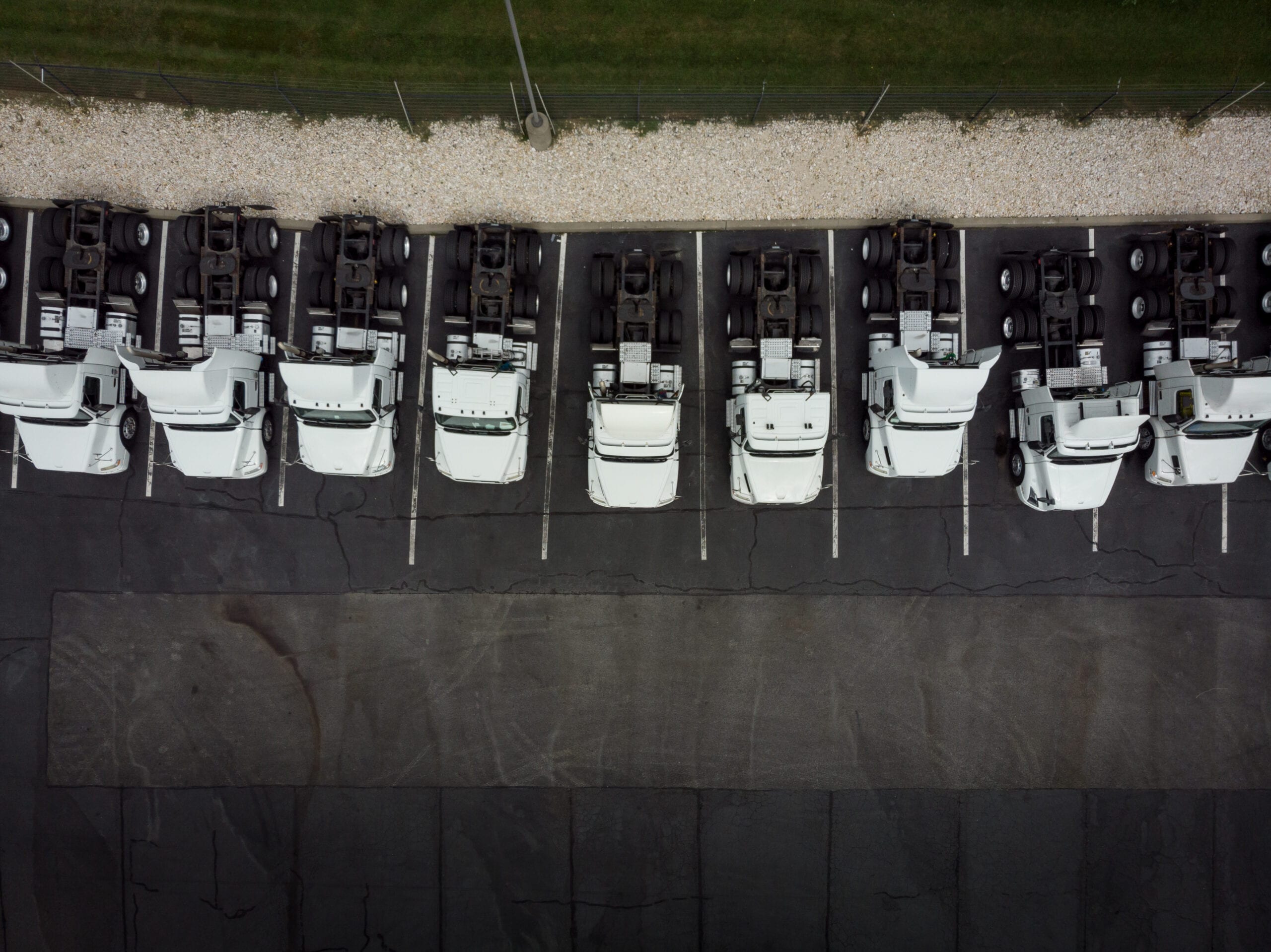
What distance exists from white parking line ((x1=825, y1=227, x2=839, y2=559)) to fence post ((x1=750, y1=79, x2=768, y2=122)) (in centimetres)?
232

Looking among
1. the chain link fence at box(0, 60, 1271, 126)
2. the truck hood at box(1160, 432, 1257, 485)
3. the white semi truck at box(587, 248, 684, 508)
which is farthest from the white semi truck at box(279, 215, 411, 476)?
the truck hood at box(1160, 432, 1257, 485)

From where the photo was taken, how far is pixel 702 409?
10.3 metres

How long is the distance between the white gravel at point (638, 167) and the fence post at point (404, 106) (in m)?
0.18

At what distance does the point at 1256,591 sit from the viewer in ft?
33.7

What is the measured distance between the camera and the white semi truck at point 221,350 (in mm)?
9242

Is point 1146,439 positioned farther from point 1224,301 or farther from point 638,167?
point 638,167

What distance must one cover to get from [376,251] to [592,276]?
362 centimetres

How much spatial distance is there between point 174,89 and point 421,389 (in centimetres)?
650

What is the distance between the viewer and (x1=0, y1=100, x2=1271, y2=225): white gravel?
10219 mm

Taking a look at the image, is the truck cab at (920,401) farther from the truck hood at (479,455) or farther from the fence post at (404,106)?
the fence post at (404,106)

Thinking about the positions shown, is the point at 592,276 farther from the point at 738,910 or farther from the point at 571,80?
the point at 738,910

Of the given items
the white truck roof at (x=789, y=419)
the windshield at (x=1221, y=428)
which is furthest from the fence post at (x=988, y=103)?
the windshield at (x=1221, y=428)

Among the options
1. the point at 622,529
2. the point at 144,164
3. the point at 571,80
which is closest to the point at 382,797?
the point at 622,529

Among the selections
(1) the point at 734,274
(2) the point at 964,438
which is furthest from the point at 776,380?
(2) the point at 964,438
